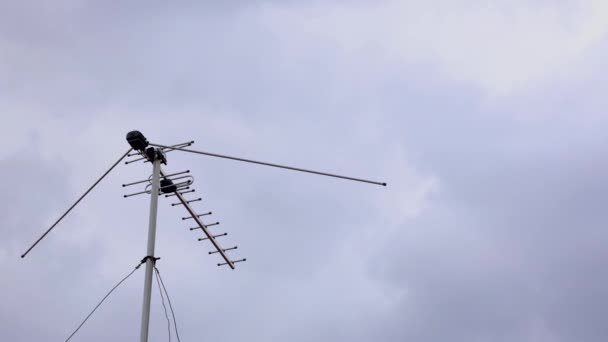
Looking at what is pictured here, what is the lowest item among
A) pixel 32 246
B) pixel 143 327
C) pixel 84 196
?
pixel 143 327

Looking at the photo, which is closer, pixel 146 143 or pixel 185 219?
pixel 146 143

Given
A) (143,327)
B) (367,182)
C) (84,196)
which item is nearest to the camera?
(143,327)

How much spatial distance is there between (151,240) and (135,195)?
1842mm

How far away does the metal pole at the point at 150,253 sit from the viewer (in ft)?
48.1

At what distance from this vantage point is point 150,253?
15633mm

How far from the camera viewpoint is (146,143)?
16359mm

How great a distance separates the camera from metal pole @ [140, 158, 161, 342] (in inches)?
577

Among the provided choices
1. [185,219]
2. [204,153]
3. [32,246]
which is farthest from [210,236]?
[32,246]

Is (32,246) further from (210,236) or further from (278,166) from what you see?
(278,166)

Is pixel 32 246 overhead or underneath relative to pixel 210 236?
underneath

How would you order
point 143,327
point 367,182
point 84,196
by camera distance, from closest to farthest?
1. point 143,327
2. point 367,182
3. point 84,196

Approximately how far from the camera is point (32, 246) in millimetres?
16703

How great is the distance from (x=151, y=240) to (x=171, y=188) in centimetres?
176

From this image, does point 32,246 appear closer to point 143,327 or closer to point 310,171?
point 143,327
